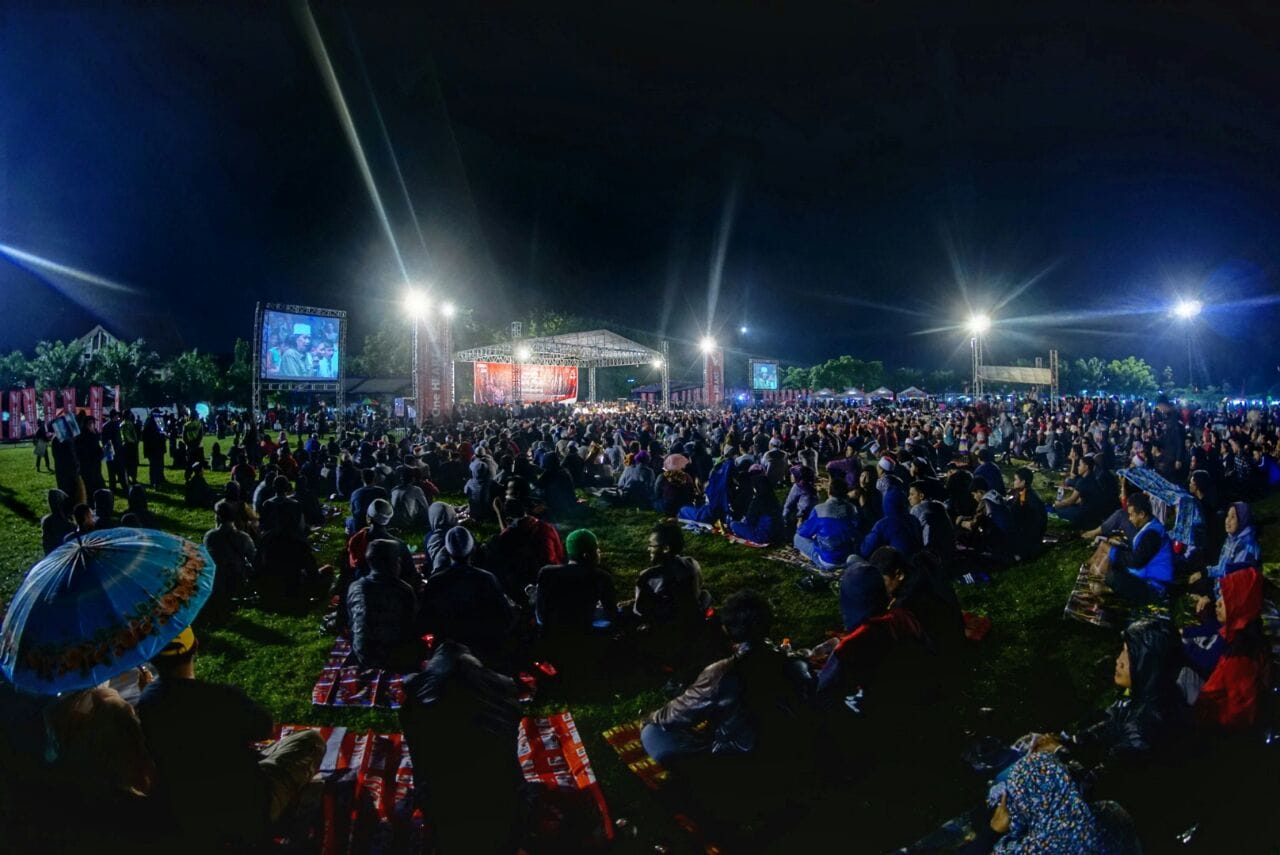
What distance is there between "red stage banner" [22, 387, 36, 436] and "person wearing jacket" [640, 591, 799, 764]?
108 ft

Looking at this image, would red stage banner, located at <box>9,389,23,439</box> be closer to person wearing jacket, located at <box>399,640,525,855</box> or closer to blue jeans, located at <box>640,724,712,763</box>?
person wearing jacket, located at <box>399,640,525,855</box>

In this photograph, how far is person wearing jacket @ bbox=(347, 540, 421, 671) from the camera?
4.98 metres

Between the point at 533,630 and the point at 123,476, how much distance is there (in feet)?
→ 43.2

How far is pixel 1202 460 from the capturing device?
1170cm

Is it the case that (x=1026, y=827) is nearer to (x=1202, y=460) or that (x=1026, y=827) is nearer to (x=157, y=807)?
(x=157, y=807)

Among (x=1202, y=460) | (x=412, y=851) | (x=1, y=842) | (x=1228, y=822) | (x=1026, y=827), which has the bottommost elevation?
(x=412, y=851)

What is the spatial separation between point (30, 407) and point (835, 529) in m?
31.8

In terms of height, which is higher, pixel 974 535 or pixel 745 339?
pixel 745 339

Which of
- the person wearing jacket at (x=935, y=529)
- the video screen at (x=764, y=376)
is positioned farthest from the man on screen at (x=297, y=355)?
the video screen at (x=764, y=376)

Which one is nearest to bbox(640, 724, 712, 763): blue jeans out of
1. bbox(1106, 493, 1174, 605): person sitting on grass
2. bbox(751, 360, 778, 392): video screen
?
bbox(1106, 493, 1174, 605): person sitting on grass

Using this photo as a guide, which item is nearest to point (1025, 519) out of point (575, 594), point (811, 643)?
point (811, 643)

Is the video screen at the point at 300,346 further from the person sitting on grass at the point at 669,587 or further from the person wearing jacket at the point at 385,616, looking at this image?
the person sitting on grass at the point at 669,587

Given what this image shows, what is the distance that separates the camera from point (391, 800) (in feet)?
12.1

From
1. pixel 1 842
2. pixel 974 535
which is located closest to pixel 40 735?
pixel 1 842
